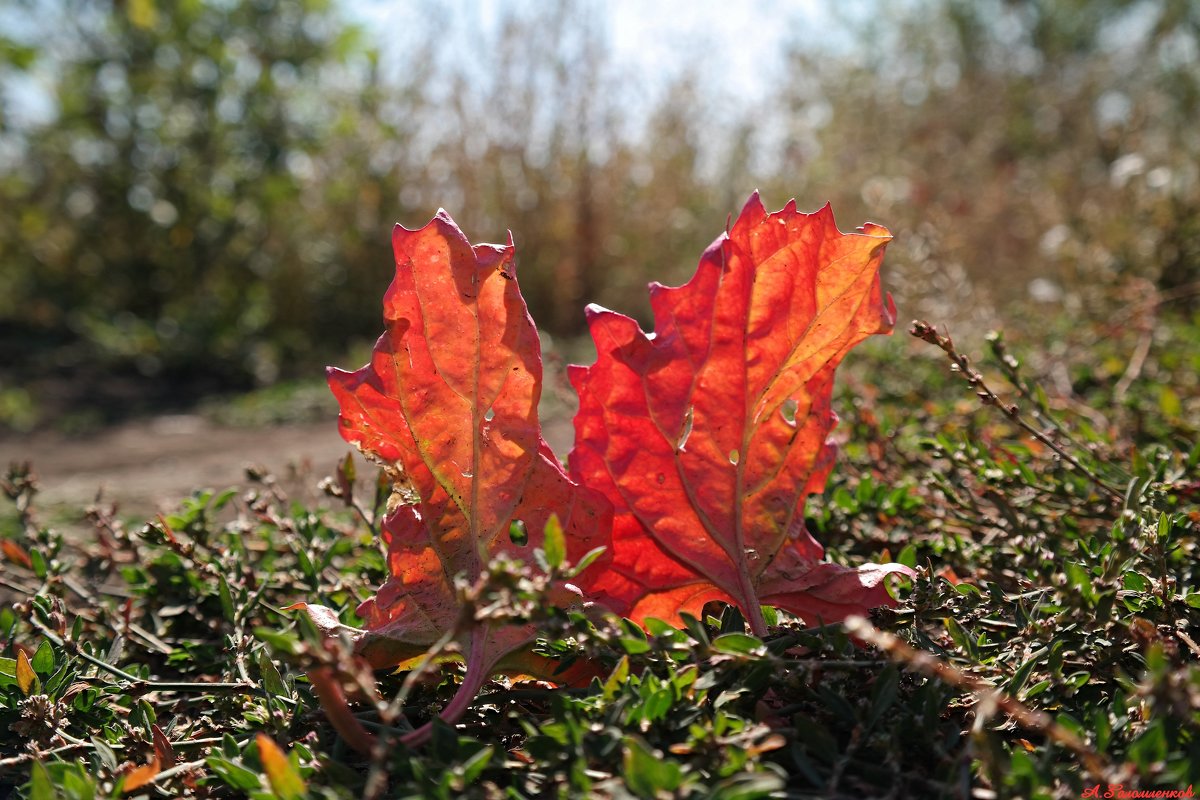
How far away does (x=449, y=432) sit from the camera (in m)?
1.16

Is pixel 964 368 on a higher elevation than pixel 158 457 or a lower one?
higher

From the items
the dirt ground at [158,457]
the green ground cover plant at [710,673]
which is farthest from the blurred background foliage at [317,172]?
the green ground cover plant at [710,673]

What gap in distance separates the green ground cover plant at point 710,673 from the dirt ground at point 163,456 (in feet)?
4.38

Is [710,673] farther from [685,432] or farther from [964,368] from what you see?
[964,368]

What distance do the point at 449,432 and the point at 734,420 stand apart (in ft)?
1.13

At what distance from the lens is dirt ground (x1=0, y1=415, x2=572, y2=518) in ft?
10.9

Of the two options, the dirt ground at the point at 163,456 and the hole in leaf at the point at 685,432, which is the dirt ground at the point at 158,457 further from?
the hole in leaf at the point at 685,432

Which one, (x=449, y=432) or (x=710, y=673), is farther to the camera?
(x=449, y=432)

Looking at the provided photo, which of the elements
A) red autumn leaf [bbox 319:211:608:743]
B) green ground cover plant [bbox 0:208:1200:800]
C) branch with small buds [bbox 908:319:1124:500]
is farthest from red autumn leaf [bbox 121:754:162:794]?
branch with small buds [bbox 908:319:1124:500]

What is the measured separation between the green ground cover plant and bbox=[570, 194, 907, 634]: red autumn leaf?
0.22 feet

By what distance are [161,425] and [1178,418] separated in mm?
5251

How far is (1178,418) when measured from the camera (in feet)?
6.72

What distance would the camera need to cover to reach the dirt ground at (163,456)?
3.33 metres

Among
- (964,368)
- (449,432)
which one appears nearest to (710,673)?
(449,432)
